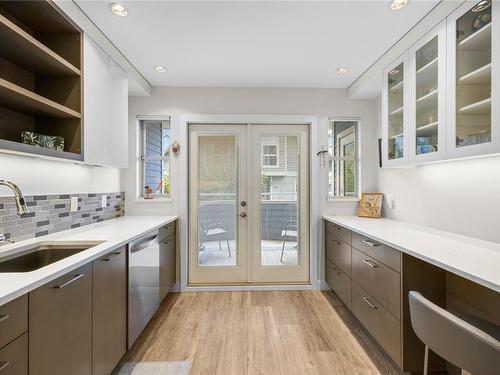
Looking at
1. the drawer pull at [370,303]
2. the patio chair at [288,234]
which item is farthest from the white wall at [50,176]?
the drawer pull at [370,303]

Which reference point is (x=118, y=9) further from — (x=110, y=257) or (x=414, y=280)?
(x=414, y=280)

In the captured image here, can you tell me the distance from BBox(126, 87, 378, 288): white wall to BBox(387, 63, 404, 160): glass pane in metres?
0.95

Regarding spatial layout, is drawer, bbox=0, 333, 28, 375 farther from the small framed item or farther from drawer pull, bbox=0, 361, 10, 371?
the small framed item

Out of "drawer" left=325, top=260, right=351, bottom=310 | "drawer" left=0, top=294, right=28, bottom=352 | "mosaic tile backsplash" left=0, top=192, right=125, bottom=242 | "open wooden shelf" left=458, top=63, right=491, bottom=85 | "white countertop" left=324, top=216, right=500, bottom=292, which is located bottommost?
"drawer" left=325, top=260, right=351, bottom=310

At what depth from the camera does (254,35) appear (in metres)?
2.11

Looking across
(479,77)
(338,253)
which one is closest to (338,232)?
(338,253)

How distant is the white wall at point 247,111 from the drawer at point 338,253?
0.22 meters

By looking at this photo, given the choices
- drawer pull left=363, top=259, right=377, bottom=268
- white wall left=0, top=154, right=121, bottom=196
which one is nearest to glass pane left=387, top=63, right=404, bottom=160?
drawer pull left=363, top=259, right=377, bottom=268

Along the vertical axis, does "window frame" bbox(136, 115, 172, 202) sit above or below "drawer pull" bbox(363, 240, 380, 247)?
above

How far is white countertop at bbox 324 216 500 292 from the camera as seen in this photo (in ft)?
3.87

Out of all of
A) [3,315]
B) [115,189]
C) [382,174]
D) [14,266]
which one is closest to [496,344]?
[3,315]

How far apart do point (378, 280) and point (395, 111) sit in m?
1.44

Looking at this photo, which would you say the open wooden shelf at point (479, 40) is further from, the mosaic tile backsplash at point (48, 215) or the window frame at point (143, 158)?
the mosaic tile backsplash at point (48, 215)

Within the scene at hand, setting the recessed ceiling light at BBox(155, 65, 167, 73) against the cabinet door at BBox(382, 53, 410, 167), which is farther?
the recessed ceiling light at BBox(155, 65, 167, 73)
